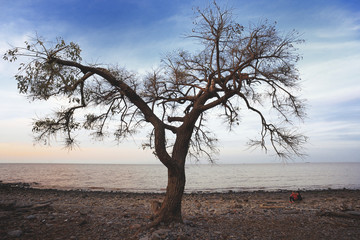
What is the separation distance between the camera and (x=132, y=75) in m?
9.73

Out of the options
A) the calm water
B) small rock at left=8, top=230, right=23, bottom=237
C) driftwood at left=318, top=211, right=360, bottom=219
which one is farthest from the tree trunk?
driftwood at left=318, top=211, right=360, bottom=219

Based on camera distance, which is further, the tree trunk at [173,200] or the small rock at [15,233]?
the tree trunk at [173,200]

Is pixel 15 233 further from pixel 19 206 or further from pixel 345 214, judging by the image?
pixel 345 214

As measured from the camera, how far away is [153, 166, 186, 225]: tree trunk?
7.91m

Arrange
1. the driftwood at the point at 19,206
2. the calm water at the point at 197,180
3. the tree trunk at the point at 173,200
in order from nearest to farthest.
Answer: the tree trunk at the point at 173,200 → the driftwood at the point at 19,206 → the calm water at the point at 197,180

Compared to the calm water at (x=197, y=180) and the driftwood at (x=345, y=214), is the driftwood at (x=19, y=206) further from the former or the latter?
the driftwood at (x=345, y=214)

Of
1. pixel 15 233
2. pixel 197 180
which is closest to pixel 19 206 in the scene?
pixel 15 233

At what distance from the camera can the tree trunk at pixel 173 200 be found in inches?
311

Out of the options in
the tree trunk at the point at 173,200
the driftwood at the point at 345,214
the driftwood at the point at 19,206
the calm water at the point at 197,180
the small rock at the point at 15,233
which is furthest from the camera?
the calm water at the point at 197,180

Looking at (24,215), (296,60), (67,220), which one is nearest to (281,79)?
(296,60)

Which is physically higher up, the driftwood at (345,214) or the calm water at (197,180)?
the driftwood at (345,214)

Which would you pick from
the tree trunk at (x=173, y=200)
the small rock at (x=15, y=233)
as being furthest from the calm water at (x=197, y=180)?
the small rock at (x=15, y=233)

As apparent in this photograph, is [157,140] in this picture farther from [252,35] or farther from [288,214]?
[288,214]

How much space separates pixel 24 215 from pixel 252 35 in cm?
1073
